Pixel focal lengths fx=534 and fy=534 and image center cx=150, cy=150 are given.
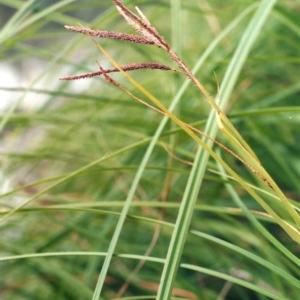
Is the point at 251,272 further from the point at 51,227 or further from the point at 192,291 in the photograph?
the point at 51,227

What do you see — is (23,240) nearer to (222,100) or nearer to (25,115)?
(25,115)

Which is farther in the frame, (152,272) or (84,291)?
(152,272)

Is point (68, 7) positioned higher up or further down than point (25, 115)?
higher up

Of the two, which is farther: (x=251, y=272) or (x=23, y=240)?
(x=23, y=240)

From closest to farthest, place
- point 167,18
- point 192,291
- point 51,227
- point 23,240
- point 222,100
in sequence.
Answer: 1. point 222,100
2. point 192,291
3. point 23,240
4. point 51,227
5. point 167,18

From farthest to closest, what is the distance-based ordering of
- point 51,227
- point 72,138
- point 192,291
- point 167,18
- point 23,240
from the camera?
1. point 167,18
2. point 72,138
3. point 51,227
4. point 23,240
5. point 192,291

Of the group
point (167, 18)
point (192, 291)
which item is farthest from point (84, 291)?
point (167, 18)

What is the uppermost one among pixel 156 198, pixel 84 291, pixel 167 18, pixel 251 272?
pixel 167 18

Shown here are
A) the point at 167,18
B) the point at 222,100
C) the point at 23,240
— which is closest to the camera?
the point at 222,100

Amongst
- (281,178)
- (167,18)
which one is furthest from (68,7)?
(167,18)
